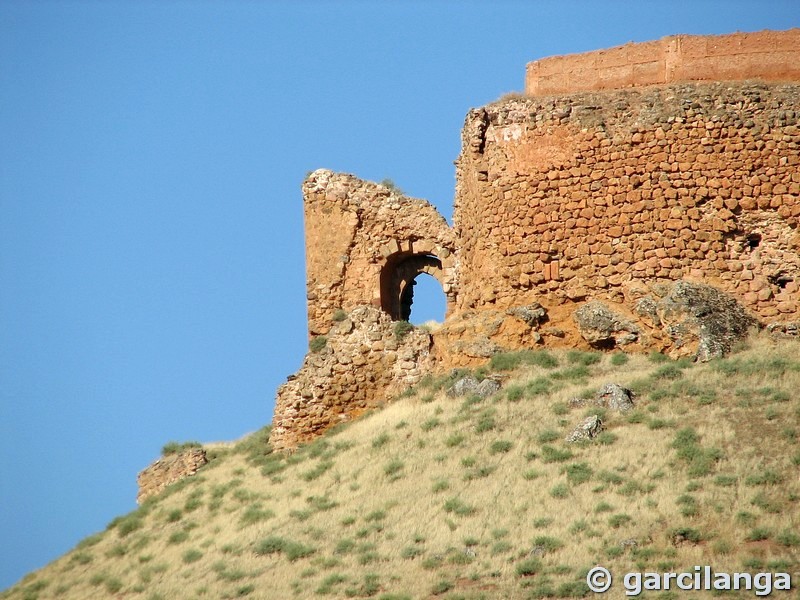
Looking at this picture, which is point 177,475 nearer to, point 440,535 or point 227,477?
point 227,477

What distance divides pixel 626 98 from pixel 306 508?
29.9 ft

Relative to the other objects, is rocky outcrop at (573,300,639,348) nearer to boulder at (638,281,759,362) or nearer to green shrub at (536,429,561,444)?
boulder at (638,281,759,362)

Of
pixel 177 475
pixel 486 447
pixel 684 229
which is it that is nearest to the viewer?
pixel 486 447

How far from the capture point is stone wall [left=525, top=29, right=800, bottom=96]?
28000 mm

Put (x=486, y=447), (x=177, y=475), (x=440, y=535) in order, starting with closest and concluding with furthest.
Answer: (x=440, y=535), (x=486, y=447), (x=177, y=475)

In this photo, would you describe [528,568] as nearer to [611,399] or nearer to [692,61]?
[611,399]

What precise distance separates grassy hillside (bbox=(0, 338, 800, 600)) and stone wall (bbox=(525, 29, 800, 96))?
16.5 feet

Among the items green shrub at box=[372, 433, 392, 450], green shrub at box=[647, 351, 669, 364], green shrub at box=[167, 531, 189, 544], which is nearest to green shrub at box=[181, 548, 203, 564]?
green shrub at box=[167, 531, 189, 544]

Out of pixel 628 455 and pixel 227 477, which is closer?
pixel 628 455

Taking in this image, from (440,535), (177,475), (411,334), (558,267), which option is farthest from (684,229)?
(177,475)

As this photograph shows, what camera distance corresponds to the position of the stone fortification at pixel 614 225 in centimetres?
2697

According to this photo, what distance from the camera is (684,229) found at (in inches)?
1067

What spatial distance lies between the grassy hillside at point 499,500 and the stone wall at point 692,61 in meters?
5.02

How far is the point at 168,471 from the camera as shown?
97.3ft
